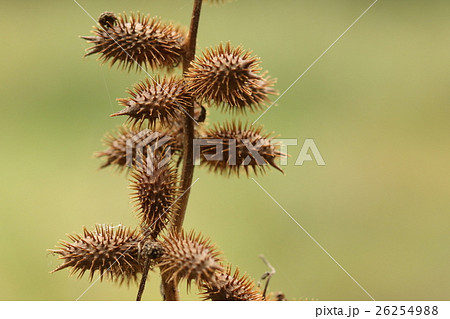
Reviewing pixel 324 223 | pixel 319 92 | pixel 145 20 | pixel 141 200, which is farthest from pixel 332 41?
pixel 141 200

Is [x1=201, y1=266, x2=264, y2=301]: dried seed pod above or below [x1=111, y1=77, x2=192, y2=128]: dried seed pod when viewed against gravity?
below

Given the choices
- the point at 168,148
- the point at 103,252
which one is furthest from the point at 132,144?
the point at 103,252

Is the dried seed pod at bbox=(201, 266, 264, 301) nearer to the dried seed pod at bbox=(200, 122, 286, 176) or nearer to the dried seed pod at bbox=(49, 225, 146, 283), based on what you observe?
the dried seed pod at bbox=(49, 225, 146, 283)

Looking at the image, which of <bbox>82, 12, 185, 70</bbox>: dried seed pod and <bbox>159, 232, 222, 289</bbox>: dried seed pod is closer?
<bbox>159, 232, 222, 289</bbox>: dried seed pod

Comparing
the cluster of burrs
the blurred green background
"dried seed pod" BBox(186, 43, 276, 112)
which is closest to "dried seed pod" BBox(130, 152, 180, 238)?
the cluster of burrs

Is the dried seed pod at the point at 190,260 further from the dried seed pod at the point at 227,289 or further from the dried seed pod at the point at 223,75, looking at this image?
the dried seed pod at the point at 223,75

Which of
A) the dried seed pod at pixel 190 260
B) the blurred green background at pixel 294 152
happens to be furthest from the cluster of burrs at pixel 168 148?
the blurred green background at pixel 294 152
